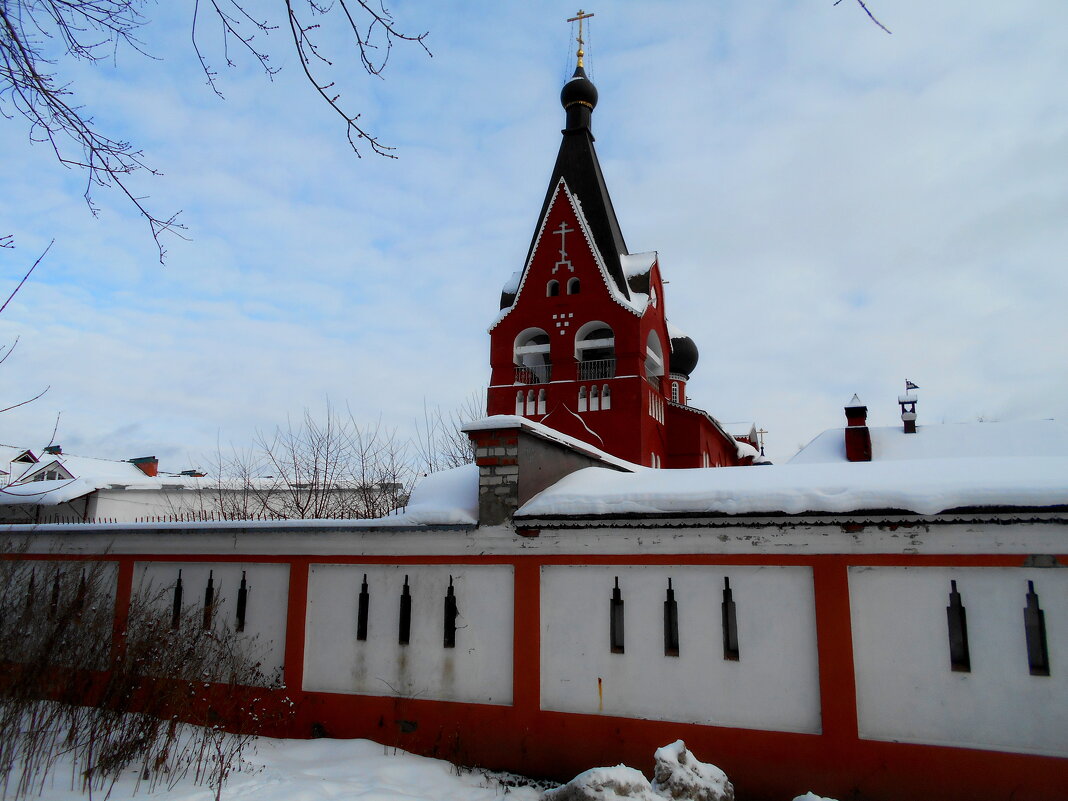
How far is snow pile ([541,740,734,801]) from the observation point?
5309mm

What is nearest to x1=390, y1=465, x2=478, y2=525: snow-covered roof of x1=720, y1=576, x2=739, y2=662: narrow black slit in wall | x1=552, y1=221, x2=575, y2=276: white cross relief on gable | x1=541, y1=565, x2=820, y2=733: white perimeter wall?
x1=541, y1=565, x2=820, y2=733: white perimeter wall

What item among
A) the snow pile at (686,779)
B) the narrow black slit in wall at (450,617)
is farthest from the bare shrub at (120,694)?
the snow pile at (686,779)

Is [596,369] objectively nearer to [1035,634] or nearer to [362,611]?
[362,611]

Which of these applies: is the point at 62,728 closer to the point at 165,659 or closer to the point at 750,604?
the point at 165,659

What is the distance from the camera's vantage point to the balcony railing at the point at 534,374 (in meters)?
22.4

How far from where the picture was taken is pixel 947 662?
596 cm

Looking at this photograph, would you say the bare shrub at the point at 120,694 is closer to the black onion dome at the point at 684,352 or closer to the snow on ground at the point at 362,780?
the snow on ground at the point at 362,780

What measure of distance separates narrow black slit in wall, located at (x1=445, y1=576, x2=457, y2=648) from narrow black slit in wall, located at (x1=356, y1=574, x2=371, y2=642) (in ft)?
3.18

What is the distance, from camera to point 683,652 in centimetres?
668

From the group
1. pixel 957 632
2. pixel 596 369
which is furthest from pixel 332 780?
pixel 596 369

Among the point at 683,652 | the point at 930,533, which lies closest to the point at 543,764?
the point at 683,652

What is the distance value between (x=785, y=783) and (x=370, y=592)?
4.55 m

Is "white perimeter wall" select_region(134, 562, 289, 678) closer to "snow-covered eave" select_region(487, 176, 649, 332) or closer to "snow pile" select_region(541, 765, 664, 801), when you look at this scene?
"snow pile" select_region(541, 765, 664, 801)

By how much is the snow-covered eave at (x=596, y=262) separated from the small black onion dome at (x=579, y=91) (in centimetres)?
367
